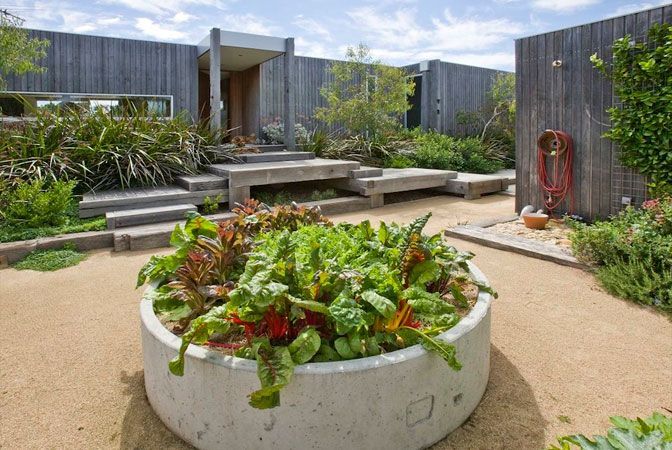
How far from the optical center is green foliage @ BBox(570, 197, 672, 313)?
301 cm

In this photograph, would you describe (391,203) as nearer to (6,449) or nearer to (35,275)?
(35,275)

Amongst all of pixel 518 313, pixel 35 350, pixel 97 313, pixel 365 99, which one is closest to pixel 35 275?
pixel 97 313

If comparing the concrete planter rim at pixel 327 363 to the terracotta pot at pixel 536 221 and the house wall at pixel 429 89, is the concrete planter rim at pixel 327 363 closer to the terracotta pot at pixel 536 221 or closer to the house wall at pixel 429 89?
the terracotta pot at pixel 536 221

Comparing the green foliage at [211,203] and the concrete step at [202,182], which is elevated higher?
the concrete step at [202,182]

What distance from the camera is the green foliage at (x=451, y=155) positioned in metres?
9.29

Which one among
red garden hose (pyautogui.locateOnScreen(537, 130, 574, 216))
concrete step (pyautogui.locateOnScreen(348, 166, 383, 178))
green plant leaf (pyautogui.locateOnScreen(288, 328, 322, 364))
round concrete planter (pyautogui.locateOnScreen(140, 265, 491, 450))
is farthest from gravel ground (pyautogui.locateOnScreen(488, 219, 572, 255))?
green plant leaf (pyautogui.locateOnScreen(288, 328, 322, 364))

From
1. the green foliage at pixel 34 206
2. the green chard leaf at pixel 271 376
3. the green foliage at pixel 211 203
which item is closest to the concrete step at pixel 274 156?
the green foliage at pixel 211 203

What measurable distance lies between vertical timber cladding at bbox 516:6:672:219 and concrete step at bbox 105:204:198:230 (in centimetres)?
418

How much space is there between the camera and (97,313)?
301cm

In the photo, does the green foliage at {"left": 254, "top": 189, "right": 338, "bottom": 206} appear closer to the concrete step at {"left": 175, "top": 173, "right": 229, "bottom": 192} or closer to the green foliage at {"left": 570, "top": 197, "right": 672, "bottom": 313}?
the concrete step at {"left": 175, "top": 173, "right": 229, "bottom": 192}

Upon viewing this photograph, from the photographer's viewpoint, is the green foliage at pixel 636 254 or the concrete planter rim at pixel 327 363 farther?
the green foliage at pixel 636 254

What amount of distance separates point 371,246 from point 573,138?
4.01 meters

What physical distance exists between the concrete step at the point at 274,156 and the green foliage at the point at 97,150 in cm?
92

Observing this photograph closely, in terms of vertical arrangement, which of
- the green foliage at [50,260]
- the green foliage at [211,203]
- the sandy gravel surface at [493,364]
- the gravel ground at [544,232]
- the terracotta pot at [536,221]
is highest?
the green foliage at [211,203]
